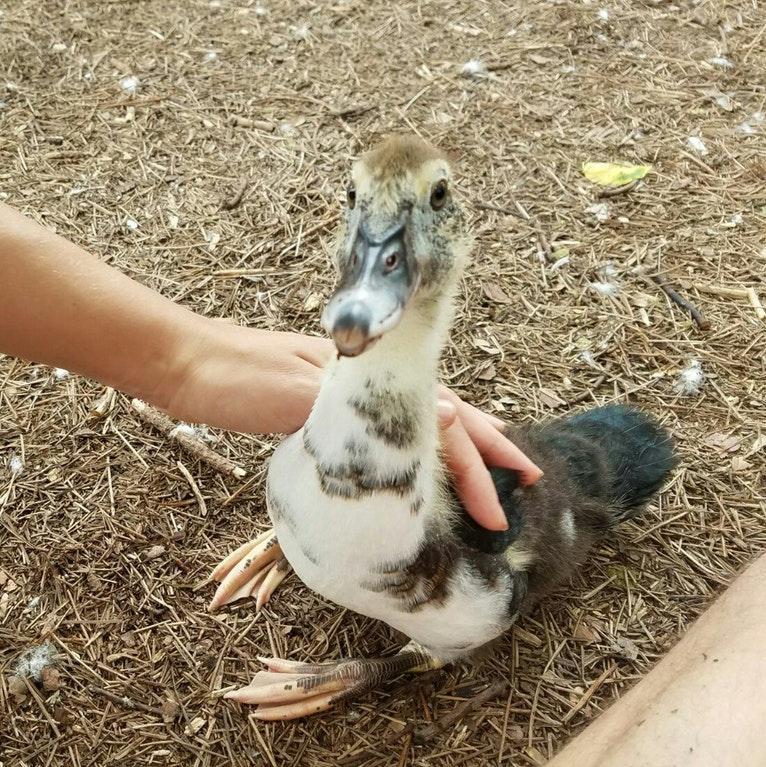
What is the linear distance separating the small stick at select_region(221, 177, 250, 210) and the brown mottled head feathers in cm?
174

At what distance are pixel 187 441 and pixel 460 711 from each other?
3.43ft

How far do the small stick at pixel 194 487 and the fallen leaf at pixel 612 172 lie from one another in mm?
1853

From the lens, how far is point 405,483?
1299 millimetres

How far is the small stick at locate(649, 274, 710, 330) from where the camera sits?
8.08 ft

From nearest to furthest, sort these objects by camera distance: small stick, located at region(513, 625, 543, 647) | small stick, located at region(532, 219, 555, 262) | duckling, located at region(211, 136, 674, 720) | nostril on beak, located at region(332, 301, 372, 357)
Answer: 1. nostril on beak, located at region(332, 301, 372, 357)
2. duckling, located at region(211, 136, 674, 720)
3. small stick, located at region(513, 625, 543, 647)
4. small stick, located at region(532, 219, 555, 262)

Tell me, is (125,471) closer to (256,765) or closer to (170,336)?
(170,336)

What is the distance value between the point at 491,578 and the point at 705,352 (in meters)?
1.24

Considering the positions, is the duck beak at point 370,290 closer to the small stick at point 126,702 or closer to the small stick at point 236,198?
the small stick at point 126,702

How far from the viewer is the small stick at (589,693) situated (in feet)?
5.84

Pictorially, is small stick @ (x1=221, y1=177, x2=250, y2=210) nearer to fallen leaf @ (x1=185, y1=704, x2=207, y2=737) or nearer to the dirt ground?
the dirt ground

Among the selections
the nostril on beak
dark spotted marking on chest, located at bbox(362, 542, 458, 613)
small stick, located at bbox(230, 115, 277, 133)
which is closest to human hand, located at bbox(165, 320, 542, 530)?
dark spotted marking on chest, located at bbox(362, 542, 458, 613)

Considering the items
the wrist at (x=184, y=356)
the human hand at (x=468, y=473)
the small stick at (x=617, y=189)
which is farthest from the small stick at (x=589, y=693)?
the small stick at (x=617, y=189)

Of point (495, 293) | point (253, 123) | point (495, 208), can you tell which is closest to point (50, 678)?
point (495, 293)

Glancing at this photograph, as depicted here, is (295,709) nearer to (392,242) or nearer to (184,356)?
(184,356)
